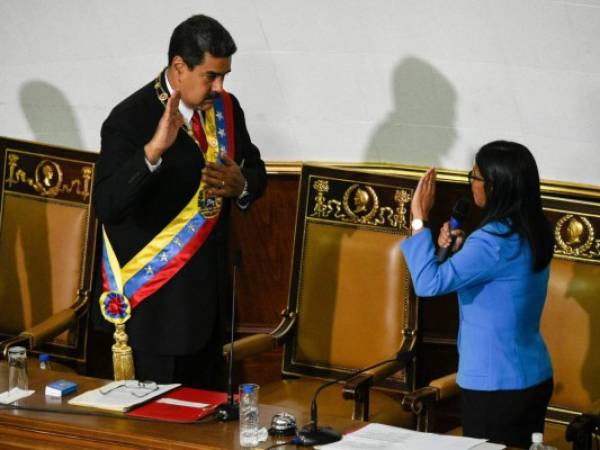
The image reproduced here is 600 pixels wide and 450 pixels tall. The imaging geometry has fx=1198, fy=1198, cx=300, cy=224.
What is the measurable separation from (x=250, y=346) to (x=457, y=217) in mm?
1043

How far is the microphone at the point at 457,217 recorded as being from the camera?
10.2 ft

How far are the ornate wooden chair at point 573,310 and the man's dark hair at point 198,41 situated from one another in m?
1.16

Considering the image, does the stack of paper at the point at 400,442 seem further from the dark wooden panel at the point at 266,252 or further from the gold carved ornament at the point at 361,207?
the dark wooden panel at the point at 266,252

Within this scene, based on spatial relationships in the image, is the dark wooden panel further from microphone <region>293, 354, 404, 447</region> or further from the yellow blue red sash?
microphone <region>293, 354, 404, 447</region>

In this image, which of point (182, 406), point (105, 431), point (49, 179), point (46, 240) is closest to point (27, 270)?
point (46, 240)

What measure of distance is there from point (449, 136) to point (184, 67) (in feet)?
4.16

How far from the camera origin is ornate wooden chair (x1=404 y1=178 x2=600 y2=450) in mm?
3670

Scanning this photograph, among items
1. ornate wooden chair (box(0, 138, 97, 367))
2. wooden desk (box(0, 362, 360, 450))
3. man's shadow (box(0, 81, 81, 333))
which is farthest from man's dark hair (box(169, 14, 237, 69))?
man's shadow (box(0, 81, 81, 333))

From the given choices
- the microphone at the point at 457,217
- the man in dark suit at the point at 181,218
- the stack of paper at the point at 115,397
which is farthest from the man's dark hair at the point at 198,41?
the stack of paper at the point at 115,397

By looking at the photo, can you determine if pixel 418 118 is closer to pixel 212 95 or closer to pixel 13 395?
pixel 212 95

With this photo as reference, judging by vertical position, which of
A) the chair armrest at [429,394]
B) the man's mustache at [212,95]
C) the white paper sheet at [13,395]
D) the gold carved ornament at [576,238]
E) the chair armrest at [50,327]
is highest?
the man's mustache at [212,95]

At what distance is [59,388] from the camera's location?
314cm

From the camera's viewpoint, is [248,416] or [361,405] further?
[361,405]

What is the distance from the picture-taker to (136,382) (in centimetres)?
318
